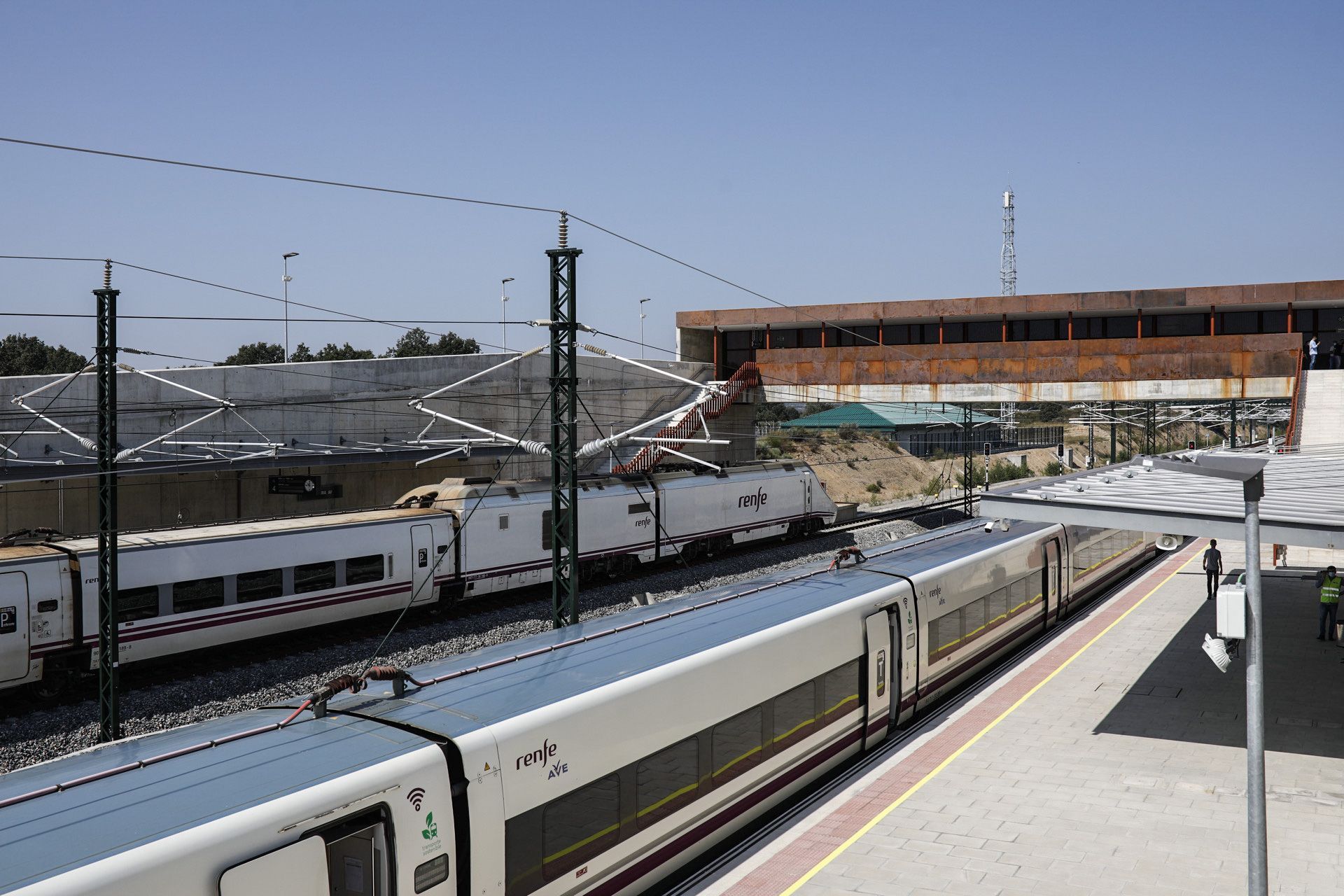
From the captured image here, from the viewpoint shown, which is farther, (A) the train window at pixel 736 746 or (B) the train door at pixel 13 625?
(B) the train door at pixel 13 625

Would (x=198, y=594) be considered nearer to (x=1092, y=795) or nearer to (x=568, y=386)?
(x=568, y=386)

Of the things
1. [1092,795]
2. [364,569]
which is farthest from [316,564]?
[1092,795]

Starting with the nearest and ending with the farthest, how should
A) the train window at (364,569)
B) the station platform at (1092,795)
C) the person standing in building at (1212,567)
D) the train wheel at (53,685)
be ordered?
the station platform at (1092,795), the train wheel at (53,685), the train window at (364,569), the person standing in building at (1212,567)

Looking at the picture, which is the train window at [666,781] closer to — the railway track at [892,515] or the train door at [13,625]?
the train door at [13,625]

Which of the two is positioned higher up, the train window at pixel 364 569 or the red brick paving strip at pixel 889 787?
the train window at pixel 364 569

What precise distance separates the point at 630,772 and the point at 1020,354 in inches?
1365

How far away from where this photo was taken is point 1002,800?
39.0 feet

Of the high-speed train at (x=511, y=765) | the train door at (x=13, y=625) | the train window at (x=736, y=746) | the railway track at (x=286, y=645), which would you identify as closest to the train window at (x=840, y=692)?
the high-speed train at (x=511, y=765)

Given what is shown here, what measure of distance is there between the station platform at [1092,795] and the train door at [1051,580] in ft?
6.98

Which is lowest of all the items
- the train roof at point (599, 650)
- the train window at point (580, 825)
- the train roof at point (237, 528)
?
the train window at point (580, 825)

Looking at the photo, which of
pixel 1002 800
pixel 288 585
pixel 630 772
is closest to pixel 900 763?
pixel 1002 800

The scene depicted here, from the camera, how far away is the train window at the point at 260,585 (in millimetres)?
18906

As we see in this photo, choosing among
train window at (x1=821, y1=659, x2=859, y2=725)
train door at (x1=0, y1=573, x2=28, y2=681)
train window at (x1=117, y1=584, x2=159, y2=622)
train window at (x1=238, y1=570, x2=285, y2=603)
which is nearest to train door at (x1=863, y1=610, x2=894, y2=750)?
train window at (x1=821, y1=659, x2=859, y2=725)

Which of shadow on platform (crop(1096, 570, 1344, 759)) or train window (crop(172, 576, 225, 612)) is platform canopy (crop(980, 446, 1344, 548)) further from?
train window (crop(172, 576, 225, 612))
